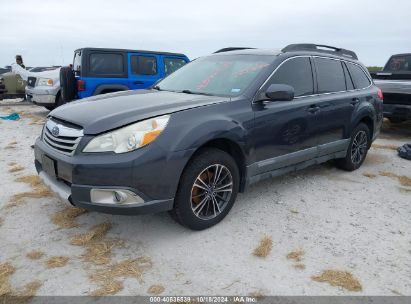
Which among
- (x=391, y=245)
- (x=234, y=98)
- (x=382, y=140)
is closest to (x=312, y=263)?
(x=391, y=245)

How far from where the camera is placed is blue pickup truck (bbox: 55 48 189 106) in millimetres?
8227

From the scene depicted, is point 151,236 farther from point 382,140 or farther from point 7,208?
point 382,140

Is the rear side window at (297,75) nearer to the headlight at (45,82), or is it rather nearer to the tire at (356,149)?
the tire at (356,149)

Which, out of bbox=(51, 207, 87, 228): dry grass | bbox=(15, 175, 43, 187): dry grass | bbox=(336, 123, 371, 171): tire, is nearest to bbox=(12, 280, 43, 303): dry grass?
bbox=(51, 207, 87, 228): dry grass

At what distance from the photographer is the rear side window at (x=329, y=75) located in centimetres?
458

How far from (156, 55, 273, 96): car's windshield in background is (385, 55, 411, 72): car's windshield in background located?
7672mm

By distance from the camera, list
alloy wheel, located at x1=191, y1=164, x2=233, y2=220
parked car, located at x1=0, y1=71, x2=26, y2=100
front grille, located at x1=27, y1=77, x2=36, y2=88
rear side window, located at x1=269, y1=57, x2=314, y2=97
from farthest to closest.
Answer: parked car, located at x1=0, y1=71, x2=26, y2=100
front grille, located at x1=27, y1=77, x2=36, y2=88
rear side window, located at x1=269, y1=57, x2=314, y2=97
alloy wheel, located at x1=191, y1=164, x2=233, y2=220

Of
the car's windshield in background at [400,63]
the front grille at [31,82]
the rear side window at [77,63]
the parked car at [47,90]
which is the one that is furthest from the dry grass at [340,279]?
the front grille at [31,82]

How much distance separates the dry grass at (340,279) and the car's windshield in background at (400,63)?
892 centimetres

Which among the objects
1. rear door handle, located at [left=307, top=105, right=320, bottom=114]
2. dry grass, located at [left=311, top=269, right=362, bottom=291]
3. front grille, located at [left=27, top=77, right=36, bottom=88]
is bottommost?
dry grass, located at [left=311, top=269, right=362, bottom=291]

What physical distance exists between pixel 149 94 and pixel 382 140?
20.2 feet

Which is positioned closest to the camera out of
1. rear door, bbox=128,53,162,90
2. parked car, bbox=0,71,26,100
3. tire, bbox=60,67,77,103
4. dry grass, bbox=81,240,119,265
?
dry grass, bbox=81,240,119,265

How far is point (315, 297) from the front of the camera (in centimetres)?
254

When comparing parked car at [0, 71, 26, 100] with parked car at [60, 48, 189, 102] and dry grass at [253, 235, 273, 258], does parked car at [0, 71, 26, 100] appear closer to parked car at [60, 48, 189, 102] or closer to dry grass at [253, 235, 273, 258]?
parked car at [60, 48, 189, 102]
